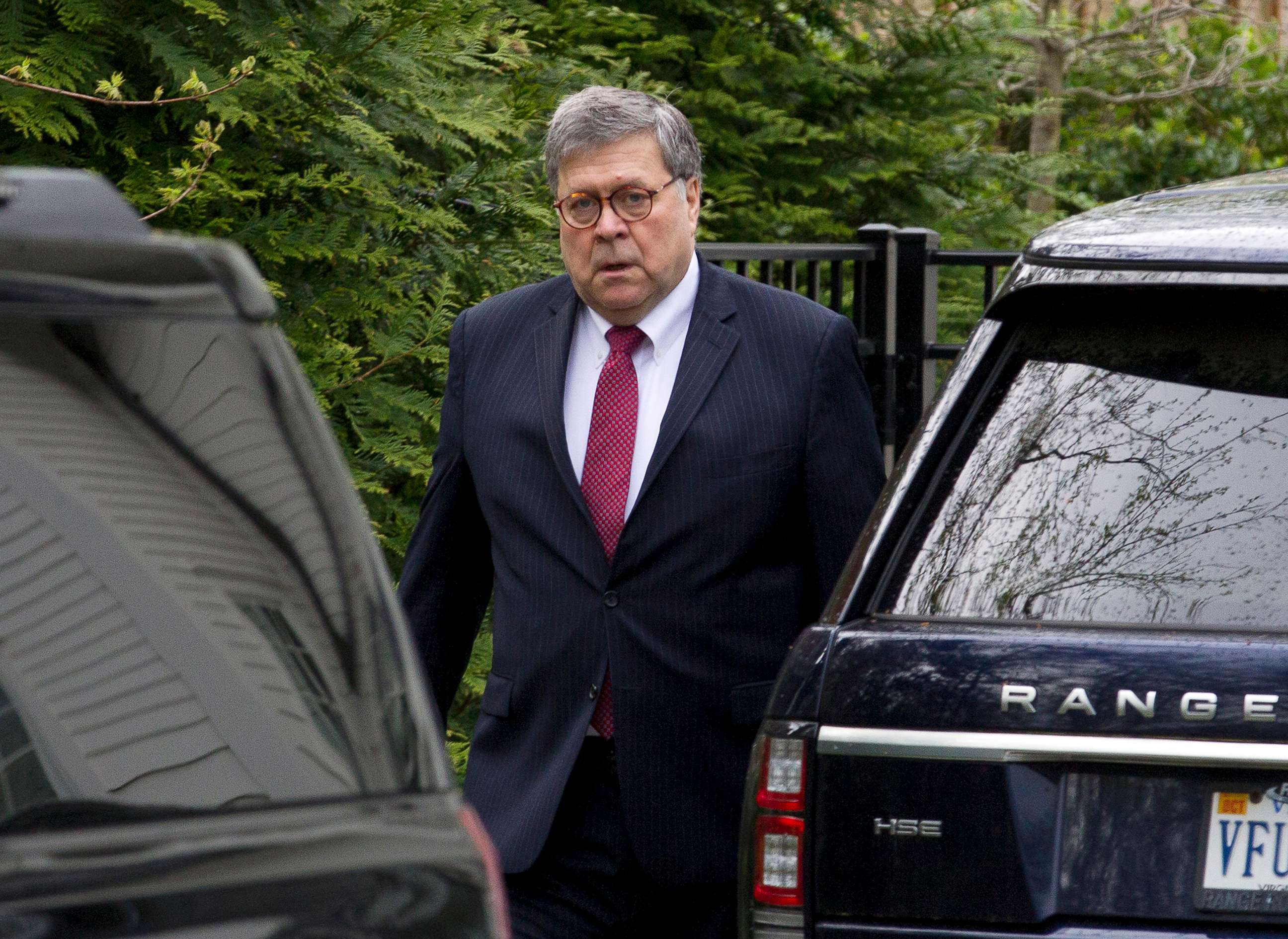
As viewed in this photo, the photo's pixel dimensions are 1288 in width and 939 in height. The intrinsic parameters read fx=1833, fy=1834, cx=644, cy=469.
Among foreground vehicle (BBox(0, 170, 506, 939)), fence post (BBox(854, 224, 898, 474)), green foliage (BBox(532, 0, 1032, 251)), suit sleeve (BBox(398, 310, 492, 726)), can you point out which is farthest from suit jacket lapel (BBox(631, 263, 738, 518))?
green foliage (BBox(532, 0, 1032, 251))

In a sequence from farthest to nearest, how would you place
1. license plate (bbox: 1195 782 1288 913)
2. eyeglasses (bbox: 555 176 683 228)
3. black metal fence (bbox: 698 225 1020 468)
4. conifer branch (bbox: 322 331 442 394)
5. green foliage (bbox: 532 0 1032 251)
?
green foliage (bbox: 532 0 1032 251) → black metal fence (bbox: 698 225 1020 468) → conifer branch (bbox: 322 331 442 394) → eyeglasses (bbox: 555 176 683 228) → license plate (bbox: 1195 782 1288 913)

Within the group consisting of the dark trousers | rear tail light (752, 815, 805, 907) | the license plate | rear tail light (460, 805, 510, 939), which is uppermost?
rear tail light (460, 805, 510, 939)

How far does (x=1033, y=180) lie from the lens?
939 centimetres

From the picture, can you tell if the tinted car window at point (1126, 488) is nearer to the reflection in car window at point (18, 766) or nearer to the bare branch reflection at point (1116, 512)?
the bare branch reflection at point (1116, 512)

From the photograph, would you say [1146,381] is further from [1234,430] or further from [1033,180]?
[1033,180]

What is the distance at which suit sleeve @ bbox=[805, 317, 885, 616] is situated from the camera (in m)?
3.51

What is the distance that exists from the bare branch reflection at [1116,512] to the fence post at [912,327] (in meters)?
3.25

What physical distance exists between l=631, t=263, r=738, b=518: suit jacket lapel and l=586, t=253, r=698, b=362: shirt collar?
0.08ft

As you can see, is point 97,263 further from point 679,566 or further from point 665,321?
point 665,321

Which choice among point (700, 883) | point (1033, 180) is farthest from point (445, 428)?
point (1033, 180)

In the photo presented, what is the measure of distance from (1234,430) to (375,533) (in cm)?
266

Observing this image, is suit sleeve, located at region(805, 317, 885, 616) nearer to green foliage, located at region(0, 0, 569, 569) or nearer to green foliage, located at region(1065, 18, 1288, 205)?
green foliage, located at region(0, 0, 569, 569)

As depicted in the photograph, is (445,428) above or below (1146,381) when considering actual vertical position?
below

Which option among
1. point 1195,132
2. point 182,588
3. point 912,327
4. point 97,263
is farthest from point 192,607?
point 1195,132
